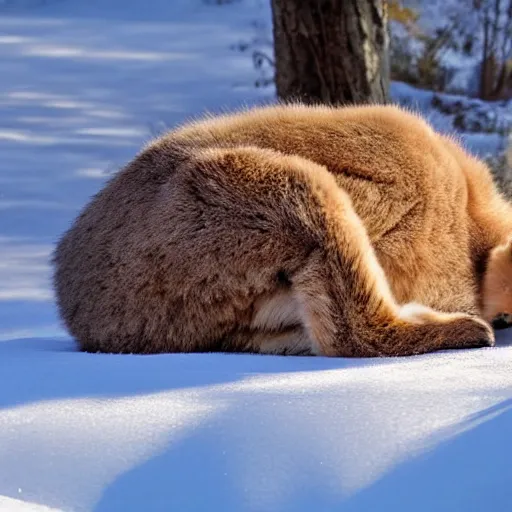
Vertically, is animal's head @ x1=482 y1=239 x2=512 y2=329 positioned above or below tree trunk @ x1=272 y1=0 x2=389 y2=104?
below

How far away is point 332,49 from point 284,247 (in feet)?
11.2

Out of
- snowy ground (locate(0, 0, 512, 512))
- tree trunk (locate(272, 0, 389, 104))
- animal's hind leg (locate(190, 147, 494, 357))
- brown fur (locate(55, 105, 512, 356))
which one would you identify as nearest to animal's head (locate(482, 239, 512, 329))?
brown fur (locate(55, 105, 512, 356))

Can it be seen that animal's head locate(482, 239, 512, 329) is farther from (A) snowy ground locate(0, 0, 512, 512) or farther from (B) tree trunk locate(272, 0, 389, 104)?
(B) tree trunk locate(272, 0, 389, 104)

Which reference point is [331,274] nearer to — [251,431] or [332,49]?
[251,431]

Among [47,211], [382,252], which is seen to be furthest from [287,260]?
[47,211]

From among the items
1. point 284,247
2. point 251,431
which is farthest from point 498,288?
point 251,431

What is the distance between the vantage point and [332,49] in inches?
276

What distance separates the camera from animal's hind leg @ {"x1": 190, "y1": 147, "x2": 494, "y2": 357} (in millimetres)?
3826

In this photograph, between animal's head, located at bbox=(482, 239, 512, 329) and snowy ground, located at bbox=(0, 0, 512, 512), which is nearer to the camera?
snowy ground, located at bbox=(0, 0, 512, 512)

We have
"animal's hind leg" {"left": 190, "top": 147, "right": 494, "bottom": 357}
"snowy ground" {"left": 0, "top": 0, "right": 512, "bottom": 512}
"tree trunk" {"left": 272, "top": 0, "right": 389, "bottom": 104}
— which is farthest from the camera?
"tree trunk" {"left": 272, "top": 0, "right": 389, "bottom": 104}

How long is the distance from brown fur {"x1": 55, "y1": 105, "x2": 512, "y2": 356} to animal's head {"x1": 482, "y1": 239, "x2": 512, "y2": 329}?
0.01 metres

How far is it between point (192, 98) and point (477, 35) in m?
3.36

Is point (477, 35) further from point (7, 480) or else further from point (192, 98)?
point (7, 480)

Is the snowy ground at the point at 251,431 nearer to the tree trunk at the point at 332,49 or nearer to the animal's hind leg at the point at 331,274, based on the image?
the animal's hind leg at the point at 331,274
